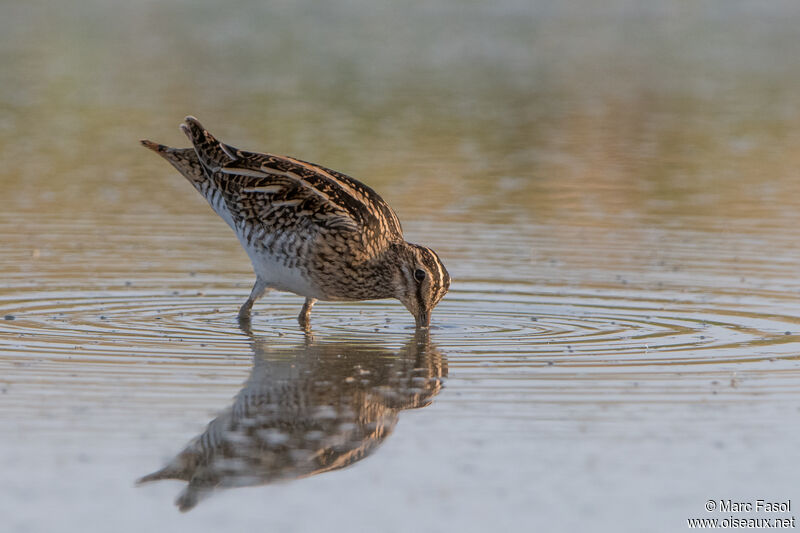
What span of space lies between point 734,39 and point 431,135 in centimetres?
2068

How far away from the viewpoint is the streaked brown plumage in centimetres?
1109

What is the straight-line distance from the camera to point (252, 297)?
37.3 ft

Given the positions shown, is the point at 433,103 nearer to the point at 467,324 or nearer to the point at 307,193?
the point at 307,193

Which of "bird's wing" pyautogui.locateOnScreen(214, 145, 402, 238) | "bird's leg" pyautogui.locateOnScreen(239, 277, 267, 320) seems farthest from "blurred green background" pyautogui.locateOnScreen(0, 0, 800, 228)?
"bird's leg" pyautogui.locateOnScreen(239, 277, 267, 320)

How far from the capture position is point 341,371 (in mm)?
9406

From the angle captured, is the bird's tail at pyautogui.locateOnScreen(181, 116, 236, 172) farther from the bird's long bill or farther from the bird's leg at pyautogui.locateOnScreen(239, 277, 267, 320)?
the bird's long bill

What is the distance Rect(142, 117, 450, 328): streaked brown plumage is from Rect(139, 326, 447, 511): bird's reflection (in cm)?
65

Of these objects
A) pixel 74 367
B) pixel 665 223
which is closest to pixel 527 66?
pixel 665 223

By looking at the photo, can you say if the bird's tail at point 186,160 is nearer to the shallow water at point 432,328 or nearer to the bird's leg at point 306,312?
the shallow water at point 432,328

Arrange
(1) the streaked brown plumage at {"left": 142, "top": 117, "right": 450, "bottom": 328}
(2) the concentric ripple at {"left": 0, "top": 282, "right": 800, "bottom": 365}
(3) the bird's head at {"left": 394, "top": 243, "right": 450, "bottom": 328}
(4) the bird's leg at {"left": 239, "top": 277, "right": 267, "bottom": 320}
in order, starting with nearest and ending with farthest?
(2) the concentric ripple at {"left": 0, "top": 282, "right": 800, "bottom": 365} < (3) the bird's head at {"left": 394, "top": 243, "right": 450, "bottom": 328} < (1) the streaked brown plumage at {"left": 142, "top": 117, "right": 450, "bottom": 328} < (4) the bird's leg at {"left": 239, "top": 277, "right": 267, "bottom": 320}

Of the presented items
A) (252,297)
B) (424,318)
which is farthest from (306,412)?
(252,297)

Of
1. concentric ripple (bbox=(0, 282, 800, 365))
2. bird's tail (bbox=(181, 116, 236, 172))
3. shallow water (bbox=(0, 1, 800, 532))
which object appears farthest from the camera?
bird's tail (bbox=(181, 116, 236, 172))

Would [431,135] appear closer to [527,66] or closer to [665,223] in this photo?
[665,223]

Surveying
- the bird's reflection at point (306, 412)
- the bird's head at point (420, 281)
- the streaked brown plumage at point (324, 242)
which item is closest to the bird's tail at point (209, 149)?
the streaked brown plumage at point (324, 242)
